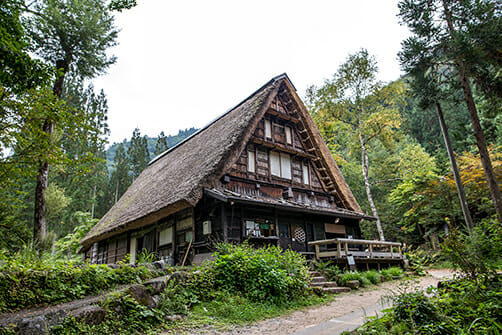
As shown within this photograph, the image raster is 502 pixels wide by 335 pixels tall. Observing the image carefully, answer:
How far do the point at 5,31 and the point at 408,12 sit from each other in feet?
41.4

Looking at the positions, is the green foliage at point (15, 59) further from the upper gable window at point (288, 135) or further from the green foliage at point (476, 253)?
the upper gable window at point (288, 135)

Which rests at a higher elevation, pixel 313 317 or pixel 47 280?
pixel 47 280

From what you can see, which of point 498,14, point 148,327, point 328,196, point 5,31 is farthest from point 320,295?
point 498,14

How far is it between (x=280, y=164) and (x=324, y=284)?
5.76m

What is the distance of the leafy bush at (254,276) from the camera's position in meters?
7.07

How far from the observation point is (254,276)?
7.29m

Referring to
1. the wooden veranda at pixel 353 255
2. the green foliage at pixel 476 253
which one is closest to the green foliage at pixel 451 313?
the green foliage at pixel 476 253

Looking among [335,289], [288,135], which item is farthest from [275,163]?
[335,289]

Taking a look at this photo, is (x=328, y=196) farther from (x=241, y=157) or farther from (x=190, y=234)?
(x=190, y=234)

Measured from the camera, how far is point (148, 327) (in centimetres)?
507

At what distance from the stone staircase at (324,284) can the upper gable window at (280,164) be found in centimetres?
474

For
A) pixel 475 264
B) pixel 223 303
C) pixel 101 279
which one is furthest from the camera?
pixel 223 303

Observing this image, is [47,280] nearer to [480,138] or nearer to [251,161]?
[251,161]

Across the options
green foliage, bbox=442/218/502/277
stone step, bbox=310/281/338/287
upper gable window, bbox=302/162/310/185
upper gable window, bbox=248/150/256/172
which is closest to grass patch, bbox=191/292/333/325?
stone step, bbox=310/281/338/287
